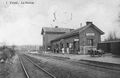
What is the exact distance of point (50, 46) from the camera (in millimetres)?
64500

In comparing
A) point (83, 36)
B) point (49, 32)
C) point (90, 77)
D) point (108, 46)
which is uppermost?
point (49, 32)

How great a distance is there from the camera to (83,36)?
112 feet

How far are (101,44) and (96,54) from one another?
22.2 feet

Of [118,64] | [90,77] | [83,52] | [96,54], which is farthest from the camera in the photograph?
[83,52]

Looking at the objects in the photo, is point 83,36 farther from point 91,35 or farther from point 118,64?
point 118,64

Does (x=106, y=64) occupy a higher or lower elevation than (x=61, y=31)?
lower

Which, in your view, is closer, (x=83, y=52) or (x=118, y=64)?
(x=118, y=64)

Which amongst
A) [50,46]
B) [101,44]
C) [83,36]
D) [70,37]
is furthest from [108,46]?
[50,46]

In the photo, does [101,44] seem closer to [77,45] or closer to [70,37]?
[77,45]

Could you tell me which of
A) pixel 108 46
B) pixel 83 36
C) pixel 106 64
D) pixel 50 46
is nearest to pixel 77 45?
pixel 83 36

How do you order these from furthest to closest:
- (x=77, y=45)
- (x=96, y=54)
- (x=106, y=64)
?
(x=77, y=45), (x=96, y=54), (x=106, y=64)

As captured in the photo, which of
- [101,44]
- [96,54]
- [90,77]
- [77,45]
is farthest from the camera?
[77,45]

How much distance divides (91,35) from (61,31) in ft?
110

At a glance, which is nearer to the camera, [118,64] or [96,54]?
[118,64]
